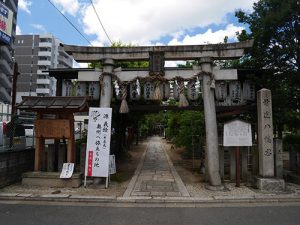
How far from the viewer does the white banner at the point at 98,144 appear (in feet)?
36.6

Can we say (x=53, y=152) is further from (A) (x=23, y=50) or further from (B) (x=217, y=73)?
(A) (x=23, y=50)

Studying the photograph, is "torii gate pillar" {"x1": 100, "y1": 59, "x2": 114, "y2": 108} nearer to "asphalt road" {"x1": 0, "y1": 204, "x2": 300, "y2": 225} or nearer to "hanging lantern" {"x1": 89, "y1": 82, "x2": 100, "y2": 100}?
"hanging lantern" {"x1": 89, "y1": 82, "x2": 100, "y2": 100}

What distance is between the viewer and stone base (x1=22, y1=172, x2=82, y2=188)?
11.1m

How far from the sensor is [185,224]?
23.2 feet

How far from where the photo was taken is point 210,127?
11.6 meters

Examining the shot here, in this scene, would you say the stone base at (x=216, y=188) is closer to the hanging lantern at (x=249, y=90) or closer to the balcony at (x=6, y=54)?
the hanging lantern at (x=249, y=90)

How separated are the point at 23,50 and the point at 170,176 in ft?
262

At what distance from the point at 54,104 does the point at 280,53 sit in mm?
9135

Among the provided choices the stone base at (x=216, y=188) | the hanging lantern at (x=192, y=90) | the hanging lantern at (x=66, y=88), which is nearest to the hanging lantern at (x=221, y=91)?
the hanging lantern at (x=192, y=90)

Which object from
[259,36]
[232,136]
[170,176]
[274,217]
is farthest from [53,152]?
[259,36]

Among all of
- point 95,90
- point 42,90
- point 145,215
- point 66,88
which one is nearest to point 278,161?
point 145,215

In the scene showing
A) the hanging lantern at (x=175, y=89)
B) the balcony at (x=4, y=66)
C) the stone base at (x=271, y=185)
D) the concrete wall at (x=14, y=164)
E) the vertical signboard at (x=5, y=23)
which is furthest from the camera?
the balcony at (x=4, y=66)

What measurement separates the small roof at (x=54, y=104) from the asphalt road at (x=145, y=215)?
3.69 metres

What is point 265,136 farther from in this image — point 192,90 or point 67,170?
point 67,170
